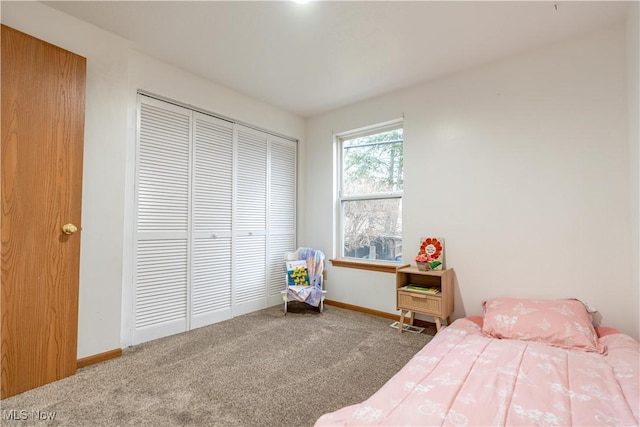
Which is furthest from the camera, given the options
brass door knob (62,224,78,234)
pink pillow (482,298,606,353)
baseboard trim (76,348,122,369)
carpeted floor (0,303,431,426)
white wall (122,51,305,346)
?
white wall (122,51,305,346)

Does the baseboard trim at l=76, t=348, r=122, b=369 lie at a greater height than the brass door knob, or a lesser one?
lesser

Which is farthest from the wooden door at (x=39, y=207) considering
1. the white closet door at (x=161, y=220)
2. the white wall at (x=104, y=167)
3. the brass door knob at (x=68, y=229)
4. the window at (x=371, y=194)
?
the window at (x=371, y=194)

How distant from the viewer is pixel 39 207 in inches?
75.9

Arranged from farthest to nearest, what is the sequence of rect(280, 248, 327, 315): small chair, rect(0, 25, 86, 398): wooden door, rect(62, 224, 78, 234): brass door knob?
rect(280, 248, 327, 315): small chair < rect(62, 224, 78, 234): brass door knob < rect(0, 25, 86, 398): wooden door

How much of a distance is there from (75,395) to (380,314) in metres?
2.79

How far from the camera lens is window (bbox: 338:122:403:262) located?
3461 mm

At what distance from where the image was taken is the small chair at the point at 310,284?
344cm

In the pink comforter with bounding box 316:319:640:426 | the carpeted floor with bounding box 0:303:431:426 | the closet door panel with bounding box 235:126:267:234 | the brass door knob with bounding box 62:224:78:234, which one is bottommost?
the carpeted floor with bounding box 0:303:431:426

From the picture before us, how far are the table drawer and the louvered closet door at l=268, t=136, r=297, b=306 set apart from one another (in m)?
1.76

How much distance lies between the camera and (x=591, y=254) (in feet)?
7.43

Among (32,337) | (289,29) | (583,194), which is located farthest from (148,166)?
(583,194)

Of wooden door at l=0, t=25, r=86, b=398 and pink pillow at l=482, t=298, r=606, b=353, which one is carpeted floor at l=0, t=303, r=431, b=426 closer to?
wooden door at l=0, t=25, r=86, b=398

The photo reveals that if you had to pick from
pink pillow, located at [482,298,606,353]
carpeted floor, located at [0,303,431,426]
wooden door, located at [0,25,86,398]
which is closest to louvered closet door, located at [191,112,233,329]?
carpeted floor, located at [0,303,431,426]

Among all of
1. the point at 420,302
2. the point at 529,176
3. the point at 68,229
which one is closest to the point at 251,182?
the point at 68,229
